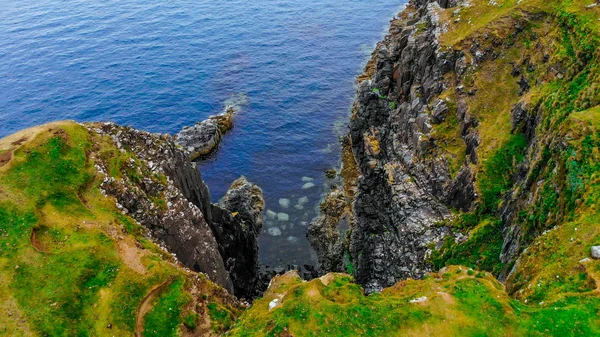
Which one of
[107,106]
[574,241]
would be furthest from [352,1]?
[574,241]

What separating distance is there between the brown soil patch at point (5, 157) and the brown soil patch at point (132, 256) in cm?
1481

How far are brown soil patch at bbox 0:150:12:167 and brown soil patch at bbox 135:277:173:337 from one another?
66.0 ft

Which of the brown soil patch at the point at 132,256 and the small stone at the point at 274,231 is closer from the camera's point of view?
the brown soil patch at the point at 132,256

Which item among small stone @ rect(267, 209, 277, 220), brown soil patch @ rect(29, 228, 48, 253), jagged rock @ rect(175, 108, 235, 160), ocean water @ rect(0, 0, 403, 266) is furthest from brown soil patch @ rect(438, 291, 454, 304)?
jagged rock @ rect(175, 108, 235, 160)

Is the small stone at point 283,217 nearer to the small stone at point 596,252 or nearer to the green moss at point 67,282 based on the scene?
the green moss at point 67,282

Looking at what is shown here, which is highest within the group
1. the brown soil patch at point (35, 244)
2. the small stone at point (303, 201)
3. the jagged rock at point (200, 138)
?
the brown soil patch at point (35, 244)

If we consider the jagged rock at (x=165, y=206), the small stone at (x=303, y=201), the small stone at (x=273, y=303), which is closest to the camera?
the small stone at (x=273, y=303)

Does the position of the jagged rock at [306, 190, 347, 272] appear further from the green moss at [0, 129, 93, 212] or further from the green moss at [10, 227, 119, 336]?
the green moss at [0, 129, 93, 212]

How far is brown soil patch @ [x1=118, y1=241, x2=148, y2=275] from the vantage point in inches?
1294

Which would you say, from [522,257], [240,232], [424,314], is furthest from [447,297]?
[240,232]

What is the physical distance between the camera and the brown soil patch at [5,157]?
127 feet

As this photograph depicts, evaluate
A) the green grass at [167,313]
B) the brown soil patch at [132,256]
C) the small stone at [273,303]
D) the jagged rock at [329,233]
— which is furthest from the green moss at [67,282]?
the jagged rock at [329,233]

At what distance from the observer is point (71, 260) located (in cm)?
3262

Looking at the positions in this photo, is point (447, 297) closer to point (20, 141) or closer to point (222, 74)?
point (20, 141)
